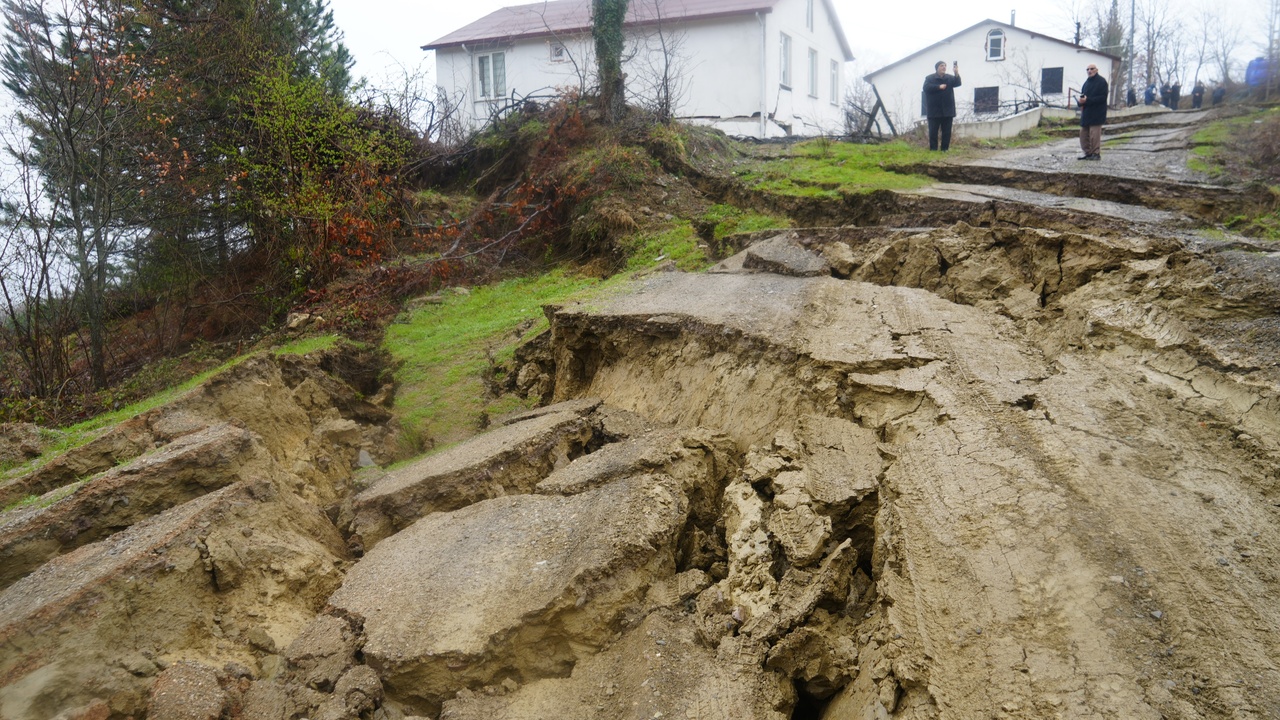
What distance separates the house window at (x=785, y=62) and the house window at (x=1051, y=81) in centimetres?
1229

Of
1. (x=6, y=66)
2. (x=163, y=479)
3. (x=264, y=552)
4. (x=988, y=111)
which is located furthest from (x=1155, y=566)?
(x=988, y=111)

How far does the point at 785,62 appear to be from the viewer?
22328mm

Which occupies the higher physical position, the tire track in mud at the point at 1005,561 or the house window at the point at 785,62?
the house window at the point at 785,62

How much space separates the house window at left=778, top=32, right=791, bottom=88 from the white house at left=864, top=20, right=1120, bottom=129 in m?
8.25

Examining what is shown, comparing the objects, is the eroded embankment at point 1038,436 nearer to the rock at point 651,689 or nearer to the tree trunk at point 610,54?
the rock at point 651,689

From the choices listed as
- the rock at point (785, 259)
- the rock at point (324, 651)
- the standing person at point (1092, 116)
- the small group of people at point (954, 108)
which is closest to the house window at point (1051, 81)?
the small group of people at point (954, 108)

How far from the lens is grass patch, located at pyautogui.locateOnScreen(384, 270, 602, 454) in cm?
803

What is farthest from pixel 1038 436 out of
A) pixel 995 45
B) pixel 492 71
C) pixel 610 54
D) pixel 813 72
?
pixel 995 45

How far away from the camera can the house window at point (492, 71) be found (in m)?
22.9

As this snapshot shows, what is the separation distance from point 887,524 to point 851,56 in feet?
91.0

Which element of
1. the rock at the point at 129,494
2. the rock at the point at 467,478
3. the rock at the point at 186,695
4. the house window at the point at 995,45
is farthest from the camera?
the house window at the point at 995,45

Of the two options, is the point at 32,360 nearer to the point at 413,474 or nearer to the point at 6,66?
the point at 6,66

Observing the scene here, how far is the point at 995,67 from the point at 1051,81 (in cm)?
198

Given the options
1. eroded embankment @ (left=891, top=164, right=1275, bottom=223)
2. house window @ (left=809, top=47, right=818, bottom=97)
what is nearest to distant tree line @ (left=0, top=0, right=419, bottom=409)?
eroded embankment @ (left=891, top=164, right=1275, bottom=223)
